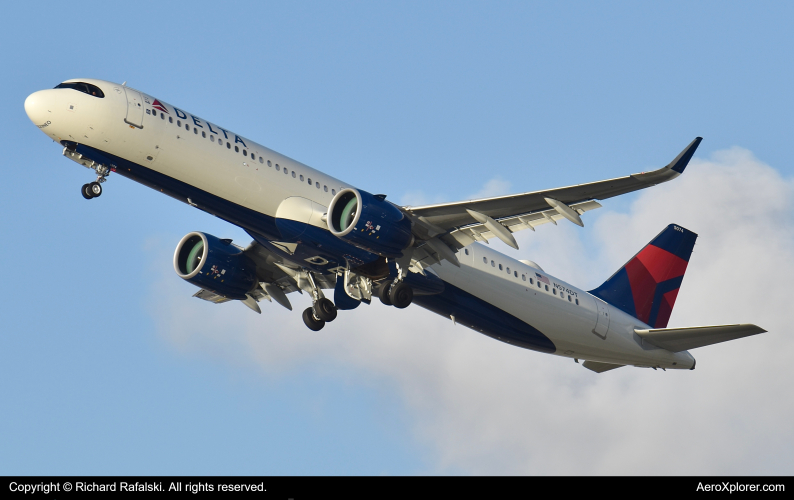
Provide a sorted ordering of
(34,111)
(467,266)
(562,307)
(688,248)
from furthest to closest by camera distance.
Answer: (688,248)
(562,307)
(467,266)
(34,111)

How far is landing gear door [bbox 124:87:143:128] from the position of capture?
30.2 meters

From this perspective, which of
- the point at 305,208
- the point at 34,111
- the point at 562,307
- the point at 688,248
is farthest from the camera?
the point at 688,248

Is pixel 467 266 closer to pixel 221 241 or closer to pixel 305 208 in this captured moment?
pixel 305 208

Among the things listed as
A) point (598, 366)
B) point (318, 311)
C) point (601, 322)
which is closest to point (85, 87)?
point (318, 311)

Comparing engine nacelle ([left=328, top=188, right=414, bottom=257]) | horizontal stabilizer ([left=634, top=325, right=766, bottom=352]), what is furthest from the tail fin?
engine nacelle ([left=328, top=188, right=414, bottom=257])

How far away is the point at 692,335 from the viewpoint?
3831 centimetres

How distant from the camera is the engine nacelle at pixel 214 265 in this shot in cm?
3725

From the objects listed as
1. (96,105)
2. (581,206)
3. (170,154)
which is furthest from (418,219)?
(96,105)

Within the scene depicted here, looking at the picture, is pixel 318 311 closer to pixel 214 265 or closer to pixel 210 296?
pixel 214 265

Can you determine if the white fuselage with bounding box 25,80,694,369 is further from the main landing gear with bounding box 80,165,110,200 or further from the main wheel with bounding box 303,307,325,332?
the main wheel with bounding box 303,307,325,332

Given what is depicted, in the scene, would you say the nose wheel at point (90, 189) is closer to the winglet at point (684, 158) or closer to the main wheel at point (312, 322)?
the main wheel at point (312, 322)

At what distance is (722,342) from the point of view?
37844 millimetres

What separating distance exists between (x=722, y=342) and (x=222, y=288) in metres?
20.4

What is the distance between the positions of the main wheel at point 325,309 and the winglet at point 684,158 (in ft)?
49.3
